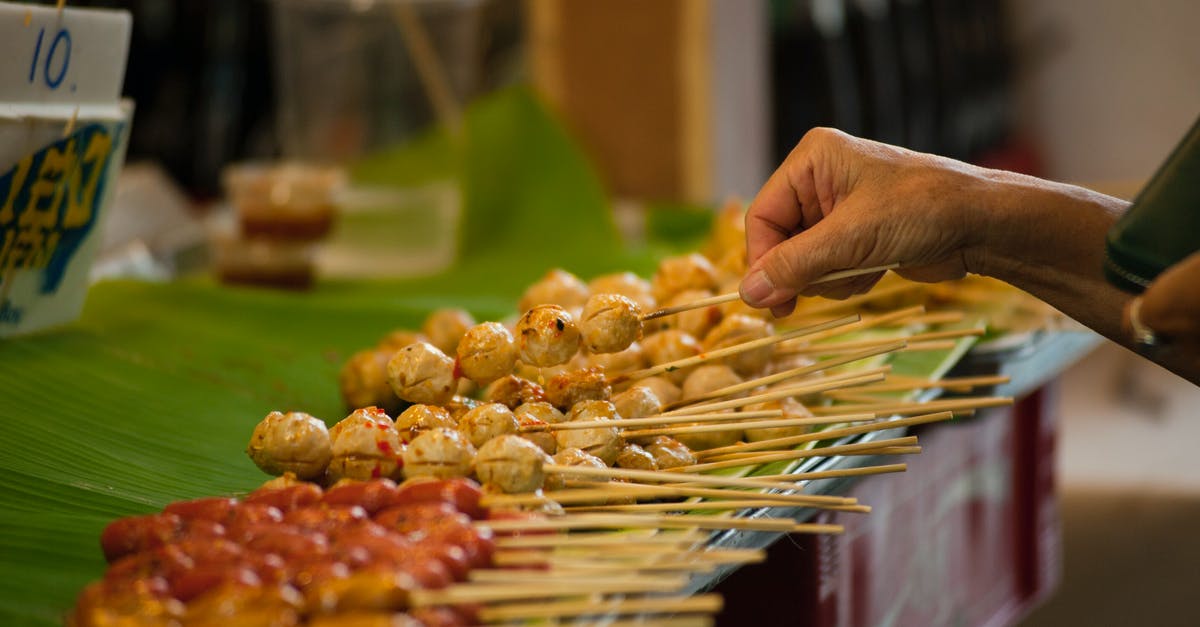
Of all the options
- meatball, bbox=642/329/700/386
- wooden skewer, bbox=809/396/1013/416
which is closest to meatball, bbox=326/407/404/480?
meatball, bbox=642/329/700/386

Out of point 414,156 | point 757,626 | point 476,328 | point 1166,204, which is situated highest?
point 414,156

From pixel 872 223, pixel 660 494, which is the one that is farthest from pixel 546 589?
pixel 872 223

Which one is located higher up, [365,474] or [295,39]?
[295,39]

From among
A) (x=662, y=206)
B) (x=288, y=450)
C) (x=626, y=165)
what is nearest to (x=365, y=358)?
(x=288, y=450)

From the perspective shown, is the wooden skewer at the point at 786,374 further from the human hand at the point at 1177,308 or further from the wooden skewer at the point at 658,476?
the human hand at the point at 1177,308

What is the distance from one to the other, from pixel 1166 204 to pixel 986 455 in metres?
1.59

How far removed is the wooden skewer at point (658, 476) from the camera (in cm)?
A: 135

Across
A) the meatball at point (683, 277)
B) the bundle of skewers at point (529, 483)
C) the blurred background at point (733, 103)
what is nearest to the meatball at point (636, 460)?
the bundle of skewers at point (529, 483)

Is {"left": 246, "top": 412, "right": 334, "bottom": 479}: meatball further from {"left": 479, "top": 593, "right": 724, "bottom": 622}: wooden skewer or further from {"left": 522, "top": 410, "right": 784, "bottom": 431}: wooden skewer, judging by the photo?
{"left": 479, "top": 593, "right": 724, "bottom": 622}: wooden skewer

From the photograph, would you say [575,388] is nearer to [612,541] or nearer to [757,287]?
[757,287]

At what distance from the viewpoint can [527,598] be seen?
1206 mm

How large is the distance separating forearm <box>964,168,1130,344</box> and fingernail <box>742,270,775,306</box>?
0.29m

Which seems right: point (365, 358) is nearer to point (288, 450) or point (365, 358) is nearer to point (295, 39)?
point (288, 450)

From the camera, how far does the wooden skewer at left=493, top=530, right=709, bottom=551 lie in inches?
47.4
